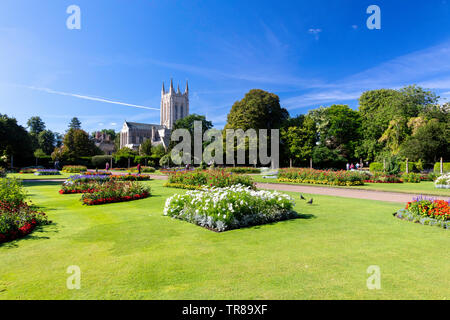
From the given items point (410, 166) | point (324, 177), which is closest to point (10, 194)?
point (324, 177)

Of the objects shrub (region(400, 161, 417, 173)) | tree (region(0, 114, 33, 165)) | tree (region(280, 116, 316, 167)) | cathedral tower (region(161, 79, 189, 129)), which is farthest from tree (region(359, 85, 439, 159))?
cathedral tower (region(161, 79, 189, 129))

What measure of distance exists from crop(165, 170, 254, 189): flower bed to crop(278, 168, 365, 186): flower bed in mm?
7939

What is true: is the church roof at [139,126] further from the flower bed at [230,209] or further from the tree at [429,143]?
the flower bed at [230,209]

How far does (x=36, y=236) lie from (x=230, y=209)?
169 inches

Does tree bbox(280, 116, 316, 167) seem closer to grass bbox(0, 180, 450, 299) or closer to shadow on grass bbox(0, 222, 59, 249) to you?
grass bbox(0, 180, 450, 299)

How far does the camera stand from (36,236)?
561 cm

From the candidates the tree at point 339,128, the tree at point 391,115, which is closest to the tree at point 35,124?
the tree at point 339,128

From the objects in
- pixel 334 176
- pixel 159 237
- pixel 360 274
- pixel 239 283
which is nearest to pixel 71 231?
pixel 159 237

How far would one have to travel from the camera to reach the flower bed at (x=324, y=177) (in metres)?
18.0

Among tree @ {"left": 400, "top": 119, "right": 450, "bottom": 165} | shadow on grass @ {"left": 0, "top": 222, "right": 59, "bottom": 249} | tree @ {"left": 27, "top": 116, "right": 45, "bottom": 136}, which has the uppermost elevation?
tree @ {"left": 27, "top": 116, "right": 45, "bottom": 136}

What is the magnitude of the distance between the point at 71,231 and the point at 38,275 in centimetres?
258

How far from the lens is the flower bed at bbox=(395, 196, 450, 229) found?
6.38m

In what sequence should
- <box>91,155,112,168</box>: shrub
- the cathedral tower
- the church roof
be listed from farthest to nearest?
the cathedral tower, the church roof, <box>91,155,112,168</box>: shrub
